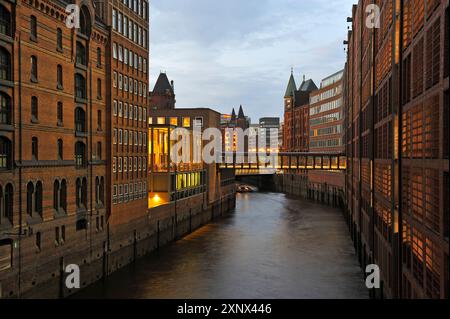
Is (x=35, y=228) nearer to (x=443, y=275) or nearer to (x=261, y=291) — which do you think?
(x=261, y=291)

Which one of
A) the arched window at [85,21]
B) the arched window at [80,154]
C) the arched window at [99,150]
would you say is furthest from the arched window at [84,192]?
the arched window at [85,21]

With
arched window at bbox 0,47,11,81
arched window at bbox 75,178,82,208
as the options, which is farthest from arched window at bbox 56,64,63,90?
arched window at bbox 75,178,82,208

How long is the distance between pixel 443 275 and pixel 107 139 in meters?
35.3

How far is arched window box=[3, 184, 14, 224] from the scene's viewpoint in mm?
30584

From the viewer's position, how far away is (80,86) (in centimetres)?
4116

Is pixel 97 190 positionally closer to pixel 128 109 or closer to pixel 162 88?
pixel 128 109

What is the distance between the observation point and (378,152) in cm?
3562

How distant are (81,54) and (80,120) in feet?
17.5

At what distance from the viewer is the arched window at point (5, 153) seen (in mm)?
30586

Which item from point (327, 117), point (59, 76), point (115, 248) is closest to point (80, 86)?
point (59, 76)

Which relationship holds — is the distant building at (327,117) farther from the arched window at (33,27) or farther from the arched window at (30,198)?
the arched window at (30,198)

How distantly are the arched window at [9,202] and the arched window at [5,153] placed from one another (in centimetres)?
124

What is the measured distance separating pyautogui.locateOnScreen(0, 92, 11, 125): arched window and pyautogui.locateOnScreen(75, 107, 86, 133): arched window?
9.61 metres
